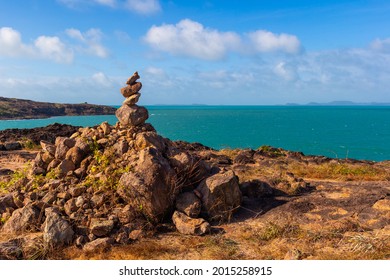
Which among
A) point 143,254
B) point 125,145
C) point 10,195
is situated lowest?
point 143,254

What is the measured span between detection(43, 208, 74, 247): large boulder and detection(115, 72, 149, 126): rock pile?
3.80 metres

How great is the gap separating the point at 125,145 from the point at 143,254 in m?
3.70

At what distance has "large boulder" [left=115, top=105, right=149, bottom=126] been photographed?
1060cm

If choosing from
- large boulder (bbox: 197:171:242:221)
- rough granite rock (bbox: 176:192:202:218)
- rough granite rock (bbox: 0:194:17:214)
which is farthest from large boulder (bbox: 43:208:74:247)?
large boulder (bbox: 197:171:242:221)

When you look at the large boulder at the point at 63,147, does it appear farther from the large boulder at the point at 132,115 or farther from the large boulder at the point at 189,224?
the large boulder at the point at 189,224

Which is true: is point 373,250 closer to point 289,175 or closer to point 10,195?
point 289,175

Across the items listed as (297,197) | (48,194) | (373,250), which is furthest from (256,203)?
(48,194)

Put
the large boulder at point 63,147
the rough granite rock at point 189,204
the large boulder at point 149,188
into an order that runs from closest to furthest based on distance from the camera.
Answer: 1. the large boulder at point 149,188
2. the rough granite rock at point 189,204
3. the large boulder at point 63,147

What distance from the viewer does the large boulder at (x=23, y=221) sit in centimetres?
826

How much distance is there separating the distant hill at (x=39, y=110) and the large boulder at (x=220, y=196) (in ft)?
268

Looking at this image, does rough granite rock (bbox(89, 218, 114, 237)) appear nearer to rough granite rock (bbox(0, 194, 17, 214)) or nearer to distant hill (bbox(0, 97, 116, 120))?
rough granite rock (bbox(0, 194, 17, 214))

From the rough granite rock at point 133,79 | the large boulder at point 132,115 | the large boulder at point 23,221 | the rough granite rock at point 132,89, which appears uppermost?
the rough granite rock at point 133,79

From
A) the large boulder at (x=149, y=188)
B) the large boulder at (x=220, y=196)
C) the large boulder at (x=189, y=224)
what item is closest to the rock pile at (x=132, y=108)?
the large boulder at (x=149, y=188)

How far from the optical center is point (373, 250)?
6934 mm
